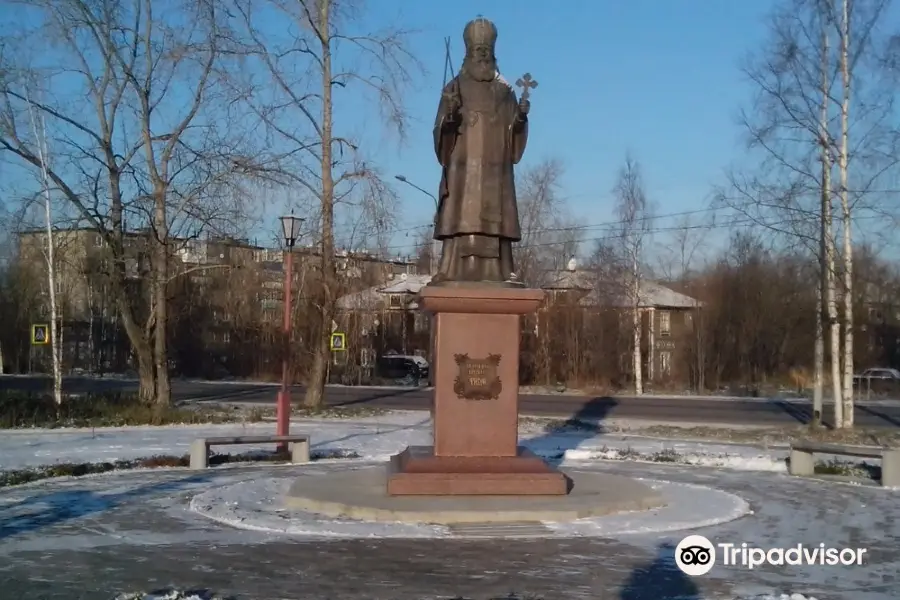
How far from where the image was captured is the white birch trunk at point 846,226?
2203 cm

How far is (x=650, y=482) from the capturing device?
45.1 ft

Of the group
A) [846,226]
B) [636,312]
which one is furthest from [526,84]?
[636,312]

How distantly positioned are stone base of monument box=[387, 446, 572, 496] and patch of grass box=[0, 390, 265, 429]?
44.5ft

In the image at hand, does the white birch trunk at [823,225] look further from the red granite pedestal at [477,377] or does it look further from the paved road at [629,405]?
the red granite pedestal at [477,377]

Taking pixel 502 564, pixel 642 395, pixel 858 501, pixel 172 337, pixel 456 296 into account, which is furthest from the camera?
pixel 172 337

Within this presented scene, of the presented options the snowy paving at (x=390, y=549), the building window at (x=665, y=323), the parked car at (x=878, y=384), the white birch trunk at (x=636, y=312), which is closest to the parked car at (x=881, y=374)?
the parked car at (x=878, y=384)

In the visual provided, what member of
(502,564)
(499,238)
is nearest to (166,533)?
(502,564)

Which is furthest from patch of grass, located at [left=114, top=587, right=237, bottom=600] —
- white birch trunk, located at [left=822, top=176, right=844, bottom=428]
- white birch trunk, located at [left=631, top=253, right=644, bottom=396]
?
white birch trunk, located at [left=631, top=253, right=644, bottom=396]

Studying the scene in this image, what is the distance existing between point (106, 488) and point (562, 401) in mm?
24744

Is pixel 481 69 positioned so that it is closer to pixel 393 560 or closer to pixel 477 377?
pixel 477 377

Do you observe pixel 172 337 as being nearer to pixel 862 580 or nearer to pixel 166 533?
pixel 166 533

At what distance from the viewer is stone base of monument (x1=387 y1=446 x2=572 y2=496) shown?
1108cm

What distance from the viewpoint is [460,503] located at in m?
10.7

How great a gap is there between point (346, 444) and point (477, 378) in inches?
329
